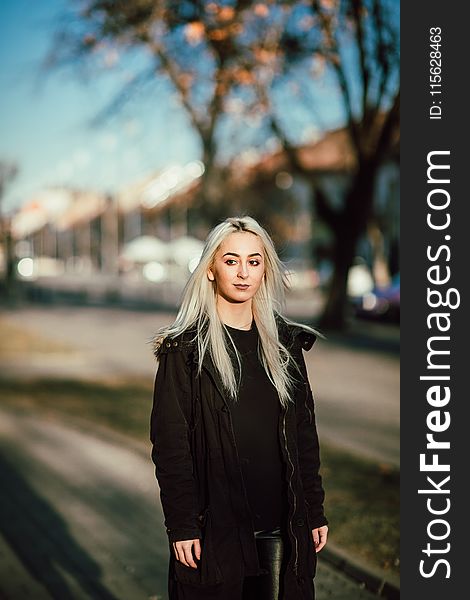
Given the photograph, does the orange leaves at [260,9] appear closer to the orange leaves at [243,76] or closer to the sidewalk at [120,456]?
the orange leaves at [243,76]

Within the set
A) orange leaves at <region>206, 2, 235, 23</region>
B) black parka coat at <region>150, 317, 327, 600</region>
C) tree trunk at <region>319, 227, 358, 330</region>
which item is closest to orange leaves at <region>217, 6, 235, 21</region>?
orange leaves at <region>206, 2, 235, 23</region>

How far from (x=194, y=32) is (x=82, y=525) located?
14.6 meters

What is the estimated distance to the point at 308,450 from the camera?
323 centimetres

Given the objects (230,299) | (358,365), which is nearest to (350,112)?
(358,365)

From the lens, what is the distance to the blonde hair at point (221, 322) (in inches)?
121

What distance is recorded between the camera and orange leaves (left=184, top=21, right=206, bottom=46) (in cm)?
1912

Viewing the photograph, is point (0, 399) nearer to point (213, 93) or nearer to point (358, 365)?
point (358, 365)

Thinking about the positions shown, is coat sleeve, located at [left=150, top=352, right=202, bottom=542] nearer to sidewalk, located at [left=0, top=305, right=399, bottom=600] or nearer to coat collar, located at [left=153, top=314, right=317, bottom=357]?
coat collar, located at [left=153, top=314, right=317, bottom=357]

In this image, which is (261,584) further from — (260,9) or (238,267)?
(260,9)

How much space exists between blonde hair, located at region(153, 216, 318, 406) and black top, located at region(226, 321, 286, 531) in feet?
0.14

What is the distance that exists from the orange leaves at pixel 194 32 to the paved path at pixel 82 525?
11.6 metres

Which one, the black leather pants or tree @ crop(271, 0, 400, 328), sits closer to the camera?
the black leather pants

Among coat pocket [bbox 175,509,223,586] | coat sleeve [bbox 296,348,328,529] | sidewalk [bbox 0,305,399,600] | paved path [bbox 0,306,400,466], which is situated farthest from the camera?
paved path [bbox 0,306,400,466]

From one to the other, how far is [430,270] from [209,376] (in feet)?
9.74
